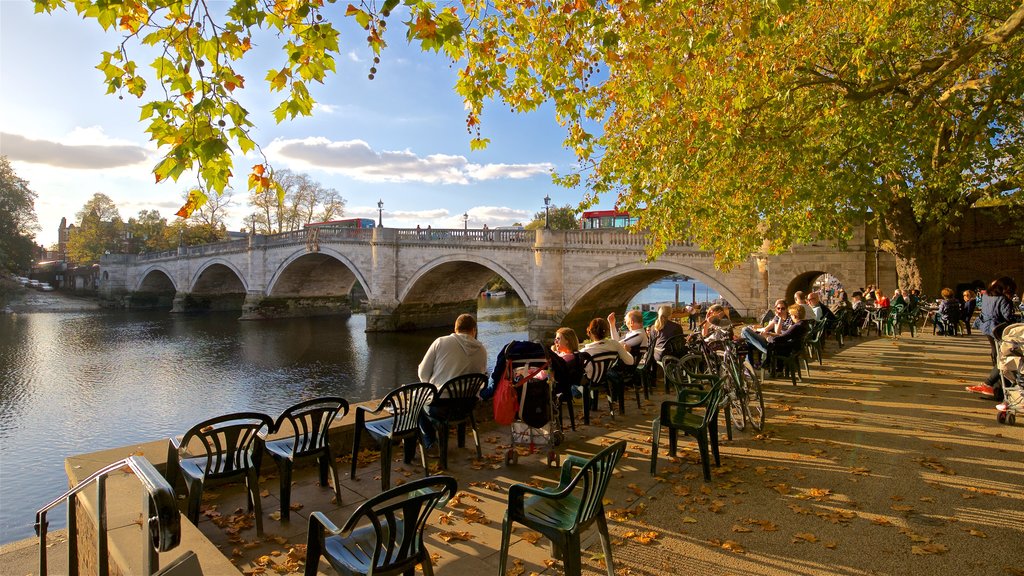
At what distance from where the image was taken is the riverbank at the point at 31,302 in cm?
4006

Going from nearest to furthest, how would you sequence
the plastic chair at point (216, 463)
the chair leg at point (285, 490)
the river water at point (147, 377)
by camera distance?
the plastic chair at point (216, 463) < the chair leg at point (285, 490) < the river water at point (147, 377)

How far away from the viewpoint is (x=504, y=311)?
41000 mm

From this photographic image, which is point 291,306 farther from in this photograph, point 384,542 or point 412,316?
point 384,542

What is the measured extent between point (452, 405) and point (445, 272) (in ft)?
81.7

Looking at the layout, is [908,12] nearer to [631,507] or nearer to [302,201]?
[631,507]

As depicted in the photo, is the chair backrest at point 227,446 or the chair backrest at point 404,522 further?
the chair backrest at point 227,446

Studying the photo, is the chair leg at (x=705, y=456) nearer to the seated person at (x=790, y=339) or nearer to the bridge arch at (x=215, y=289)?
the seated person at (x=790, y=339)

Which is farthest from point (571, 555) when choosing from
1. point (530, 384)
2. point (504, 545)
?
point (530, 384)

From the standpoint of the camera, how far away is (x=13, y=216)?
4394 cm

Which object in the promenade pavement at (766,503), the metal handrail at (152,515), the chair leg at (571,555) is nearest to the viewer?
the metal handrail at (152,515)

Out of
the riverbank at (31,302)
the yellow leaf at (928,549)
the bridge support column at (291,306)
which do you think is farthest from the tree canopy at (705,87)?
the riverbank at (31,302)

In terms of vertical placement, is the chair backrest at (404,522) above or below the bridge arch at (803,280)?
below

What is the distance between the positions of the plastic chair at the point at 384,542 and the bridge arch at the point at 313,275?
29447 millimetres

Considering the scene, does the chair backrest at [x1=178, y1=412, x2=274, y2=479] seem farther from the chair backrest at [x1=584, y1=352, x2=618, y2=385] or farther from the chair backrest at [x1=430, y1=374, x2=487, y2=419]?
the chair backrest at [x1=584, y1=352, x2=618, y2=385]
